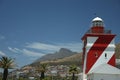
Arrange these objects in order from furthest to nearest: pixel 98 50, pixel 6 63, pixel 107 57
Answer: pixel 6 63 < pixel 98 50 < pixel 107 57

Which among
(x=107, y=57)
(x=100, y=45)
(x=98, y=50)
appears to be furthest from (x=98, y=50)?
(x=107, y=57)

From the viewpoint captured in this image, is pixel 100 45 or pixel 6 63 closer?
pixel 100 45

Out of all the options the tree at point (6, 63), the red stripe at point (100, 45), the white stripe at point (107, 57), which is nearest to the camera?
the white stripe at point (107, 57)

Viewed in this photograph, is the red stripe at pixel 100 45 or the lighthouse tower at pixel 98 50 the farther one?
Answer: the red stripe at pixel 100 45

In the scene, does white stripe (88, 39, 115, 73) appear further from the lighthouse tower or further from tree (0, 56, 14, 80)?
tree (0, 56, 14, 80)

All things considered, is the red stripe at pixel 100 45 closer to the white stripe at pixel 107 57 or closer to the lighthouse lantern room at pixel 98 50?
the lighthouse lantern room at pixel 98 50

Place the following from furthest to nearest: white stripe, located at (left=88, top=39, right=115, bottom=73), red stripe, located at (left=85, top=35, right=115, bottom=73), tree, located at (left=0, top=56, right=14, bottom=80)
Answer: tree, located at (left=0, top=56, right=14, bottom=80) → red stripe, located at (left=85, top=35, right=115, bottom=73) → white stripe, located at (left=88, top=39, right=115, bottom=73)

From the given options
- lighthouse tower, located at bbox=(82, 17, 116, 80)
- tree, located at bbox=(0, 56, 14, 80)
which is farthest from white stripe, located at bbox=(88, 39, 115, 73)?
tree, located at bbox=(0, 56, 14, 80)

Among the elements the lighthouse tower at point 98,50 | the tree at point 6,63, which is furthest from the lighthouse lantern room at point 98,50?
the tree at point 6,63

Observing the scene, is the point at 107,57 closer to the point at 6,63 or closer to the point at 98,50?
the point at 98,50

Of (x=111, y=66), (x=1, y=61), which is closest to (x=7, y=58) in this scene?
(x=1, y=61)

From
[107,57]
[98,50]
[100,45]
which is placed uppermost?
[100,45]

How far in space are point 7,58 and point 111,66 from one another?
22762 millimetres

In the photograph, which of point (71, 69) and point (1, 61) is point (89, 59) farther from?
point (71, 69)
